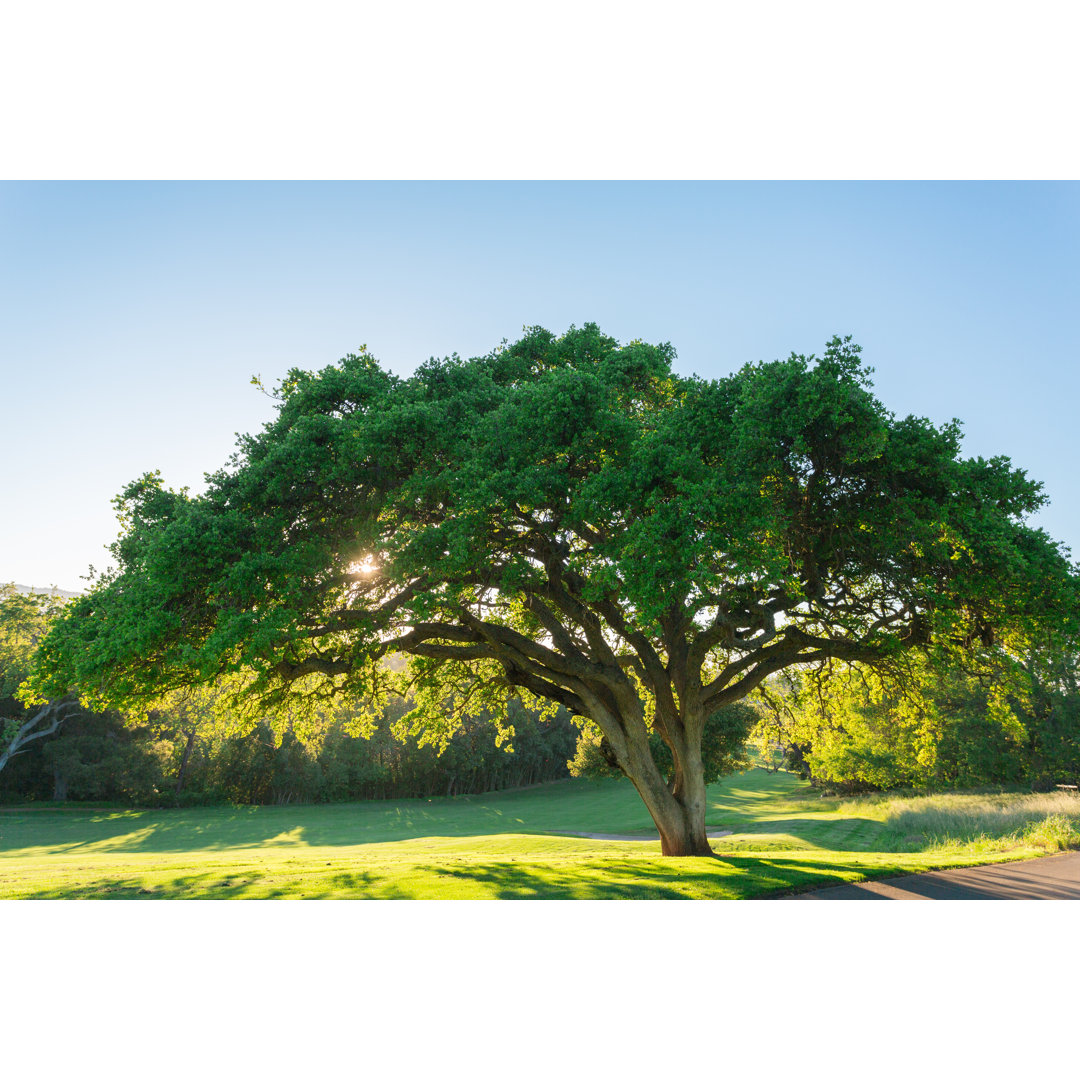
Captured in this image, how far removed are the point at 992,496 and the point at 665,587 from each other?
747 centimetres

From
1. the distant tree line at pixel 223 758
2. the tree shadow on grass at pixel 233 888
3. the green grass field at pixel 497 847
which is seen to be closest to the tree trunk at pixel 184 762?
the distant tree line at pixel 223 758

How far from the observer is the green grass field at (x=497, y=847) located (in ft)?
39.9

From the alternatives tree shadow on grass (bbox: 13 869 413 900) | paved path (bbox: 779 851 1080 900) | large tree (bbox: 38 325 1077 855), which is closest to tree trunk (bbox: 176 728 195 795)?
tree shadow on grass (bbox: 13 869 413 900)

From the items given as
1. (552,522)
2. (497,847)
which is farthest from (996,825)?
(552,522)

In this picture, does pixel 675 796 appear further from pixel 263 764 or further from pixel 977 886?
pixel 263 764

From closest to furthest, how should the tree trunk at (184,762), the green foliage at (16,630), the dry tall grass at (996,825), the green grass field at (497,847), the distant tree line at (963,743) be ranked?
the green grass field at (497,847)
the dry tall grass at (996,825)
the distant tree line at (963,743)
the green foliage at (16,630)
the tree trunk at (184,762)

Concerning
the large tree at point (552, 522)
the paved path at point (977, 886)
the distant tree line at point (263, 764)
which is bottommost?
the distant tree line at point (263, 764)

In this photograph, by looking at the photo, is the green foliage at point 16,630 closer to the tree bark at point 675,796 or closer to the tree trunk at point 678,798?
the tree bark at point 675,796

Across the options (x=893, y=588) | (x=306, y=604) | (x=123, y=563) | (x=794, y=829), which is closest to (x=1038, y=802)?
(x=794, y=829)

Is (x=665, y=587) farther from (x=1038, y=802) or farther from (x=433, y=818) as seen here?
(x=433, y=818)

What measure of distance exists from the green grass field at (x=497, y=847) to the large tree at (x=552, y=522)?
14.7ft

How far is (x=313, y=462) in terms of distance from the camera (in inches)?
534

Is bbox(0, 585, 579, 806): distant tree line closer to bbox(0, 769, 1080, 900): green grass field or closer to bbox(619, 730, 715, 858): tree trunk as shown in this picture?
bbox(0, 769, 1080, 900): green grass field

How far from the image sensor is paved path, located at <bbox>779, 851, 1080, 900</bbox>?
10.7 meters
